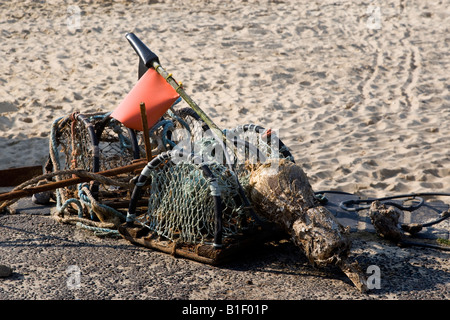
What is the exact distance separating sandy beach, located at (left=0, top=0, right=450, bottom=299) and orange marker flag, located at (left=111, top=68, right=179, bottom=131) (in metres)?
0.95

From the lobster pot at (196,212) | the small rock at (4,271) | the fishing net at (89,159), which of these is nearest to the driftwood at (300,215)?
the lobster pot at (196,212)

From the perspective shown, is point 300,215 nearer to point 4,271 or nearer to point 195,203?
point 195,203

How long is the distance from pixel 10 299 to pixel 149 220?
1145 mm


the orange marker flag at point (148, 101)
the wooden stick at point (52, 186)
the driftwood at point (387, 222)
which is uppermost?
the orange marker flag at point (148, 101)

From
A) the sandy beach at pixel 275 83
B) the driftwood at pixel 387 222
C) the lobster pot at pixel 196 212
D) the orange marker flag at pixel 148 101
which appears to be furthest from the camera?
the orange marker flag at pixel 148 101

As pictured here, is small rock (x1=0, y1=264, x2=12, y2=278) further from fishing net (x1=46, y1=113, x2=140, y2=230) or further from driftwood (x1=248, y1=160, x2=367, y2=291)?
driftwood (x1=248, y1=160, x2=367, y2=291)

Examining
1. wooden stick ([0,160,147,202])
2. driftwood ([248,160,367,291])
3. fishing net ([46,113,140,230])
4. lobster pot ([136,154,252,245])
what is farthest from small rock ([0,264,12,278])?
driftwood ([248,160,367,291])

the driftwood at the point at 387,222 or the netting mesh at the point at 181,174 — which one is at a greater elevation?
the netting mesh at the point at 181,174

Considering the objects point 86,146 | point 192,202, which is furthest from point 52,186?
point 192,202

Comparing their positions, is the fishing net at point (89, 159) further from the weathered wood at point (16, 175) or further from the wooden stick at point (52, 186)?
the weathered wood at point (16, 175)

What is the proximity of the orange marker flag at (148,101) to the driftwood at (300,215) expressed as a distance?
89cm

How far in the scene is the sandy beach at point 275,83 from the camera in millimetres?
4137

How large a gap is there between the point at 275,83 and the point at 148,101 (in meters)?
4.29

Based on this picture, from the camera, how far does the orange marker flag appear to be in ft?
14.4
